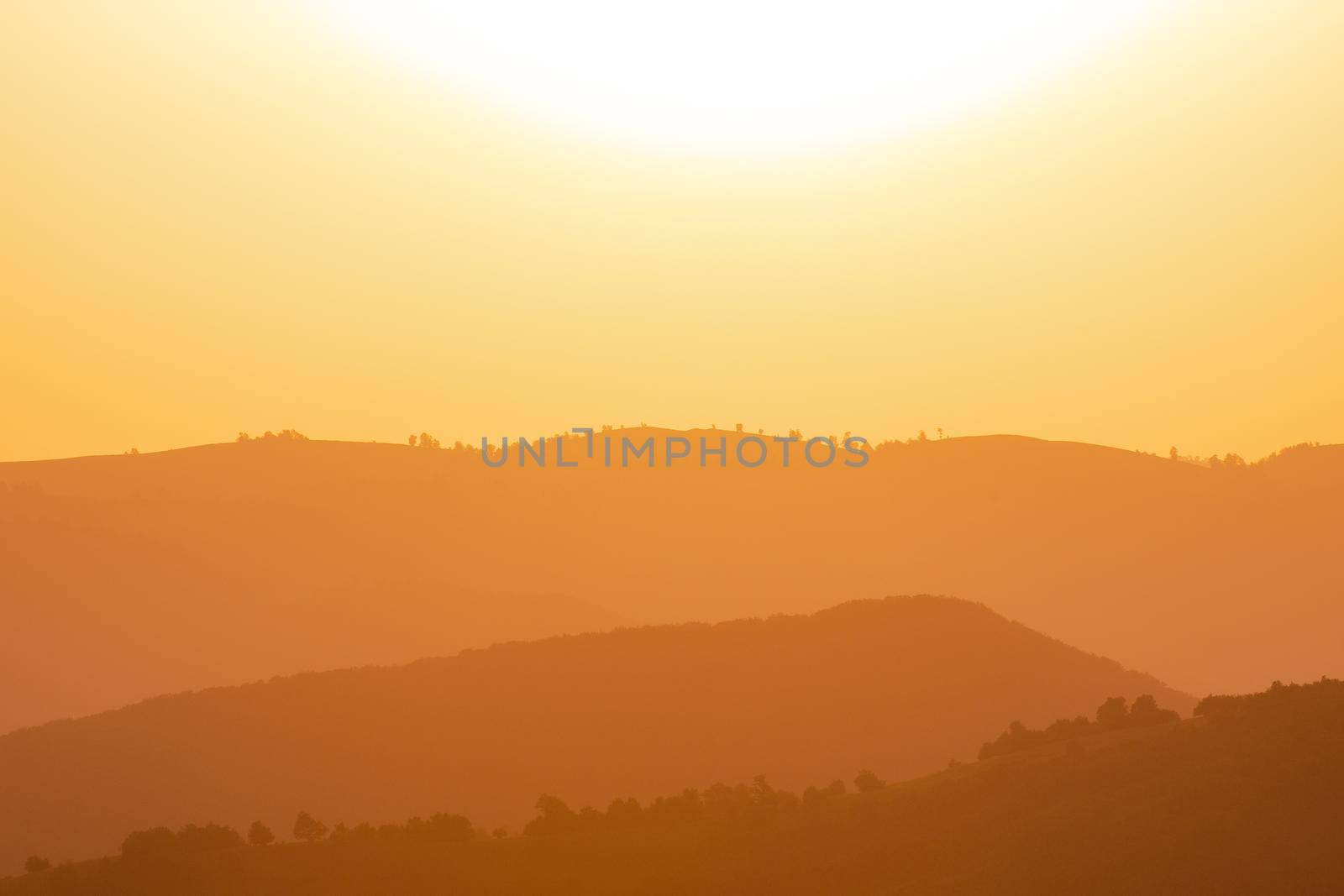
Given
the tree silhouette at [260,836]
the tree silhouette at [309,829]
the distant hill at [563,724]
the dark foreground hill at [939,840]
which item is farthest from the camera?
the distant hill at [563,724]

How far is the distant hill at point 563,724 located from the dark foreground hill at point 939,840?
29315 mm

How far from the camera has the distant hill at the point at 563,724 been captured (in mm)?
96250

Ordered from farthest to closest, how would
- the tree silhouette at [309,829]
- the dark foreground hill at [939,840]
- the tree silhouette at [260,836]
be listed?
the tree silhouette at [260,836] → the tree silhouette at [309,829] → the dark foreground hill at [939,840]

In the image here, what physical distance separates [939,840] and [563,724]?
52.1 meters

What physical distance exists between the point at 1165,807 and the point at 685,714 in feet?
175

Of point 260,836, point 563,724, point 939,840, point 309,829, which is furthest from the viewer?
point 563,724

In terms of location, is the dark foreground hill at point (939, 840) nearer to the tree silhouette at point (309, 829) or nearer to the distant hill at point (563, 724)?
the tree silhouette at point (309, 829)

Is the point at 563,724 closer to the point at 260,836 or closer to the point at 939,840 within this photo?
the point at 260,836

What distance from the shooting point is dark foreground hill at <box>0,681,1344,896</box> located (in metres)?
51.9

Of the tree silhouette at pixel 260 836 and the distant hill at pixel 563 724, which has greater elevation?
the distant hill at pixel 563 724

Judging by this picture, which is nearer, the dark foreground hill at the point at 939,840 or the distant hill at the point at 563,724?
the dark foreground hill at the point at 939,840

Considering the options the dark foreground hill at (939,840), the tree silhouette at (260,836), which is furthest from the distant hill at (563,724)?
the dark foreground hill at (939,840)

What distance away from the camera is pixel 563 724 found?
10581cm

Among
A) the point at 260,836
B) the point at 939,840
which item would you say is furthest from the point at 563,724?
the point at 939,840
